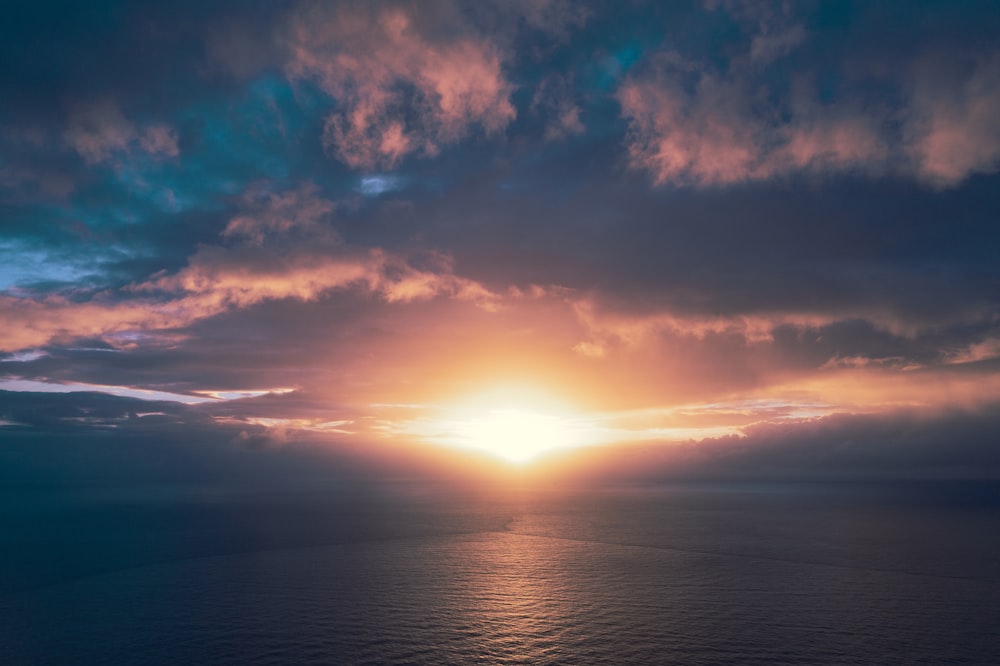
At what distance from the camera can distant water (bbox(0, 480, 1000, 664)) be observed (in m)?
72.5

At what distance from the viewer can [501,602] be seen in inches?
3890

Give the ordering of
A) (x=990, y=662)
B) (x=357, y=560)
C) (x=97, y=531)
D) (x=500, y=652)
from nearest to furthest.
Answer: (x=990, y=662), (x=500, y=652), (x=357, y=560), (x=97, y=531)

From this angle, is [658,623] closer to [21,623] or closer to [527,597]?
[527,597]

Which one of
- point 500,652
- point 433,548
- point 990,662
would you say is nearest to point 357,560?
point 433,548

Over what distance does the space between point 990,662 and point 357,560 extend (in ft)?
381

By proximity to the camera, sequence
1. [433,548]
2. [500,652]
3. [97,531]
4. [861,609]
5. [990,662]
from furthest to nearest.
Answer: [97,531], [433,548], [861,609], [500,652], [990,662]

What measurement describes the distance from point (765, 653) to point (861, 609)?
31.4m

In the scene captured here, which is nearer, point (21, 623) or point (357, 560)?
point (21, 623)

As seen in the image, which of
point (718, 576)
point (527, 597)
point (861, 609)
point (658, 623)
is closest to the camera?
point (658, 623)

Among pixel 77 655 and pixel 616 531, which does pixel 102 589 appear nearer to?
pixel 77 655

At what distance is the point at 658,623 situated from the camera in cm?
8375

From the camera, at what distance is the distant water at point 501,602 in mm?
72500

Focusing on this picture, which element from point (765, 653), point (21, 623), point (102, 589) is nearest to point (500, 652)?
point (765, 653)

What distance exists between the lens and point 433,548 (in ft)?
517
